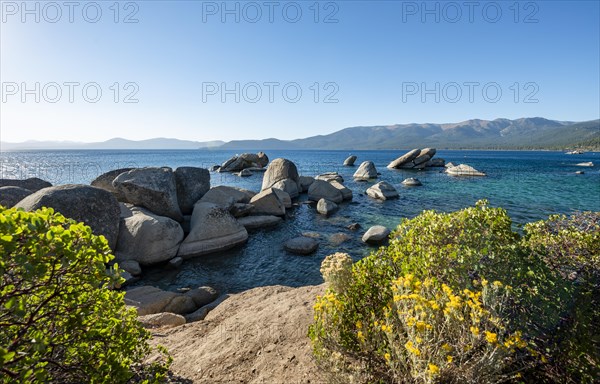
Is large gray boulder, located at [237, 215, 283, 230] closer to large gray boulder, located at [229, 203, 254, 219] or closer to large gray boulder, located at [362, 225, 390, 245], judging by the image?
large gray boulder, located at [229, 203, 254, 219]

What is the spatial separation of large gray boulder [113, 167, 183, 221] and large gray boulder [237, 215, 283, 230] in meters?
4.71

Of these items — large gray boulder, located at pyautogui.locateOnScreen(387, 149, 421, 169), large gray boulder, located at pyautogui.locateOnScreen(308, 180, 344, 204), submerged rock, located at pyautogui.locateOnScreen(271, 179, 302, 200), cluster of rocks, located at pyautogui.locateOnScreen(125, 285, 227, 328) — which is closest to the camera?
cluster of rocks, located at pyautogui.locateOnScreen(125, 285, 227, 328)

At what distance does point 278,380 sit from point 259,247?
12015mm

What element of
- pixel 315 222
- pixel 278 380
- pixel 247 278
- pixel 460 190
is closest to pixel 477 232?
pixel 278 380

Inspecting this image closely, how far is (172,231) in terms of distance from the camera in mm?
15242

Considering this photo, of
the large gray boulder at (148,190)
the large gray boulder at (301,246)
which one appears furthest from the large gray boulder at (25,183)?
the large gray boulder at (301,246)

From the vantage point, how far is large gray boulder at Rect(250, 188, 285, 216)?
73.2ft

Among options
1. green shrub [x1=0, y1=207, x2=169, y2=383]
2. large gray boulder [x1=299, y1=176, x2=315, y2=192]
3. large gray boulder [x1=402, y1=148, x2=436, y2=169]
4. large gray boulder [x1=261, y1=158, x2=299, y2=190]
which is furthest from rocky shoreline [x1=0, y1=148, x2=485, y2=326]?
large gray boulder [x1=402, y1=148, x2=436, y2=169]

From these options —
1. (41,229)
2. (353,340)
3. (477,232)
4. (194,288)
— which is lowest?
(194,288)

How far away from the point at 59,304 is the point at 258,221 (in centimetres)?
1743

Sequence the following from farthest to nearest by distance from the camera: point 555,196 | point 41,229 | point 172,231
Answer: point 555,196
point 172,231
point 41,229

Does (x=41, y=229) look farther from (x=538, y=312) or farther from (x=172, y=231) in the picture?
(x=172, y=231)

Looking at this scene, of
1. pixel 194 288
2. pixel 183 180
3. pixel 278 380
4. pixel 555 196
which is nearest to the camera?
pixel 278 380

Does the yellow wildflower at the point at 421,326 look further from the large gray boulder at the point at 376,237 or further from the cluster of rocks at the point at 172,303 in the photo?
the large gray boulder at the point at 376,237
